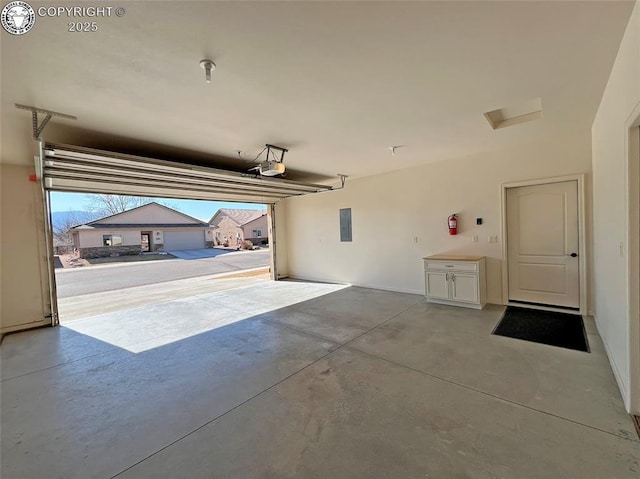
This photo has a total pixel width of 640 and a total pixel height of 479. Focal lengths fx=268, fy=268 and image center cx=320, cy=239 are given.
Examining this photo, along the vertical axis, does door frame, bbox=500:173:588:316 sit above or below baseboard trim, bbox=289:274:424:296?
above

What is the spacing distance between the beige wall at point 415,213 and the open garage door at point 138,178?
1.18 meters

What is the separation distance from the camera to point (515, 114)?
3.37m

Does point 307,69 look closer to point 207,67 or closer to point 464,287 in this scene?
point 207,67

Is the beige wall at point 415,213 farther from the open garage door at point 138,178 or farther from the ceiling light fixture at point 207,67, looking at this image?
the ceiling light fixture at point 207,67

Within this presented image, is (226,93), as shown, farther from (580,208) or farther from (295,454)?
(580,208)

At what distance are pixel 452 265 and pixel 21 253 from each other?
284 inches

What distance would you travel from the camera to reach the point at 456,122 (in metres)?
3.30

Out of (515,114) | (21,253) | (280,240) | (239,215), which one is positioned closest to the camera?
(515,114)

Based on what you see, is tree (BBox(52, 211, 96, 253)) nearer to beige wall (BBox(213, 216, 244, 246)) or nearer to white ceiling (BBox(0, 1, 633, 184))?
beige wall (BBox(213, 216, 244, 246))

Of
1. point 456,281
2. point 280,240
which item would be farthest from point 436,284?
point 280,240

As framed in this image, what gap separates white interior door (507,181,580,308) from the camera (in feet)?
13.4

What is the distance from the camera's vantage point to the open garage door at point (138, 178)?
3.34 m

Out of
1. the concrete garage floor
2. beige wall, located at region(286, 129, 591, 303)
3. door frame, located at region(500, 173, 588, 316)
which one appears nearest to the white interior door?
door frame, located at region(500, 173, 588, 316)

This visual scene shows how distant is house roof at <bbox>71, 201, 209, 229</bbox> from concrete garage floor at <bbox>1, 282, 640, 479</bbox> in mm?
18306
